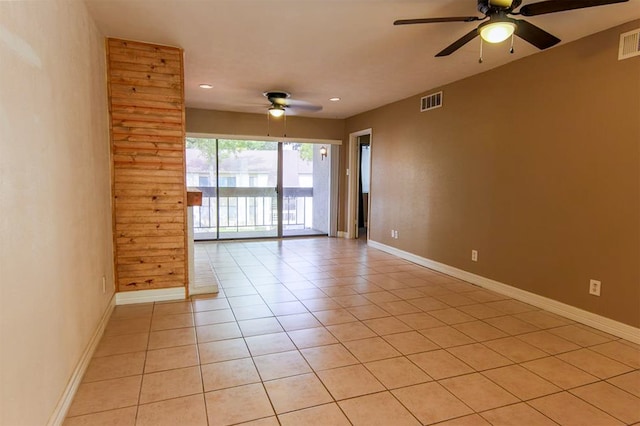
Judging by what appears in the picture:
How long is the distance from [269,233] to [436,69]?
457 cm

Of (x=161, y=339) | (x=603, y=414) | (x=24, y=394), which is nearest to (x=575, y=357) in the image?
(x=603, y=414)

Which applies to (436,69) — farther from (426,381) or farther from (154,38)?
(426,381)

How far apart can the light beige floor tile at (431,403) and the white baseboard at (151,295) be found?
7.74 feet

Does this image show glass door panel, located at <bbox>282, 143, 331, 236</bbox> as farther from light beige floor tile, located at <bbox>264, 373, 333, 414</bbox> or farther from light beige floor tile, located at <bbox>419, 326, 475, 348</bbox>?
light beige floor tile, located at <bbox>264, 373, 333, 414</bbox>

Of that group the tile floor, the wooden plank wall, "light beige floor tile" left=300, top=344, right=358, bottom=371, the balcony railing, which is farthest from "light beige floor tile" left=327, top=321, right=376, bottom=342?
the balcony railing

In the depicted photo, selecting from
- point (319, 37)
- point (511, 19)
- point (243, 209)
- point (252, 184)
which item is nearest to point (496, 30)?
point (511, 19)

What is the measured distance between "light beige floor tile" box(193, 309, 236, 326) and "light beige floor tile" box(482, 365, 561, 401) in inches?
78.9

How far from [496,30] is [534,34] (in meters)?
0.31

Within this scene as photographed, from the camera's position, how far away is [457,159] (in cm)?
449

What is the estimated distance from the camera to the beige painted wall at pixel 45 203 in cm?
131

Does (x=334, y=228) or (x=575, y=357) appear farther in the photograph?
(x=334, y=228)

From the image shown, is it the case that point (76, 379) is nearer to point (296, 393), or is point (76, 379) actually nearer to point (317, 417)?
point (296, 393)

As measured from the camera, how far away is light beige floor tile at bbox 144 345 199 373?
2326mm

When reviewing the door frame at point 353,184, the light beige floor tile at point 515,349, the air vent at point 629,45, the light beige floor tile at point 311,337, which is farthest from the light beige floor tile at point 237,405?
the door frame at point 353,184
